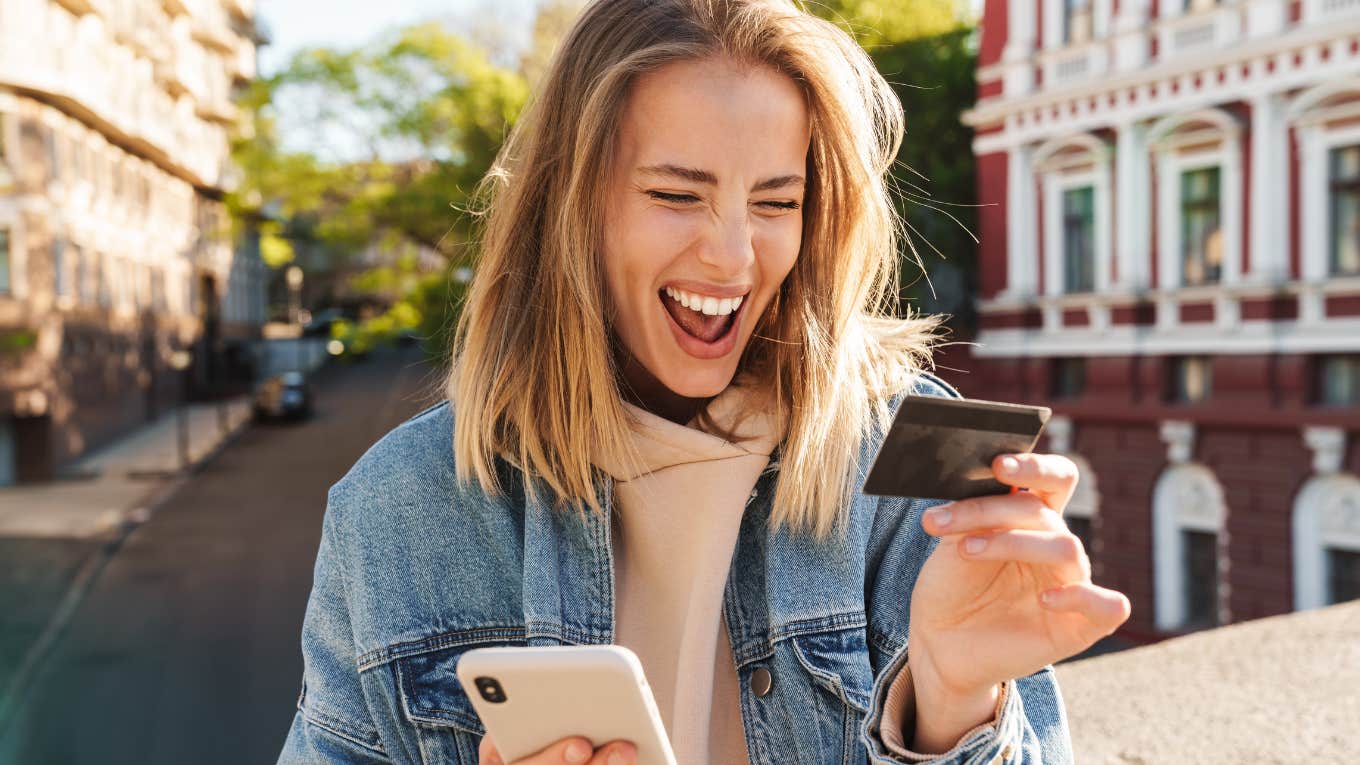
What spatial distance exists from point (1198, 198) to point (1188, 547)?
484cm

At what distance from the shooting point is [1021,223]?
20.0m

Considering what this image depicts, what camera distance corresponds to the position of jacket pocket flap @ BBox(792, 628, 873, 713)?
1943mm

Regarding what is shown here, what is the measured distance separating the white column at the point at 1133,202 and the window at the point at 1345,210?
2.65 metres

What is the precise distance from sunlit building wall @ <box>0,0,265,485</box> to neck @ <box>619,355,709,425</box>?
96.0 feet

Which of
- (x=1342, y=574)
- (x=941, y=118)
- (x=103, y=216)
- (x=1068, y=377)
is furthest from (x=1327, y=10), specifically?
(x=103, y=216)

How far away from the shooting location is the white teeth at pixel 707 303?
6.59 feet

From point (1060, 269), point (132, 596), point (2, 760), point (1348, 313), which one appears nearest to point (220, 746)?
point (2, 760)

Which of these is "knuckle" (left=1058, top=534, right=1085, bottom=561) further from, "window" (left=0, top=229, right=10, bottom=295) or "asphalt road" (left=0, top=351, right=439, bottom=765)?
"window" (left=0, top=229, right=10, bottom=295)

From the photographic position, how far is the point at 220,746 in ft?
50.6

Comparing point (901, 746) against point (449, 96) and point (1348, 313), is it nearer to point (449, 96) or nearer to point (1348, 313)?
point (1348, 313)

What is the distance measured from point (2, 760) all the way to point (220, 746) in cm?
271

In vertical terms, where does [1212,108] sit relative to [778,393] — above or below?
above

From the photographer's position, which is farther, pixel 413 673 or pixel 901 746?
pixel 413 673

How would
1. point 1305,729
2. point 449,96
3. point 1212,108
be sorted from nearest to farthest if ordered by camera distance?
point 1305,729 < point 1212,108 < point 449,96
